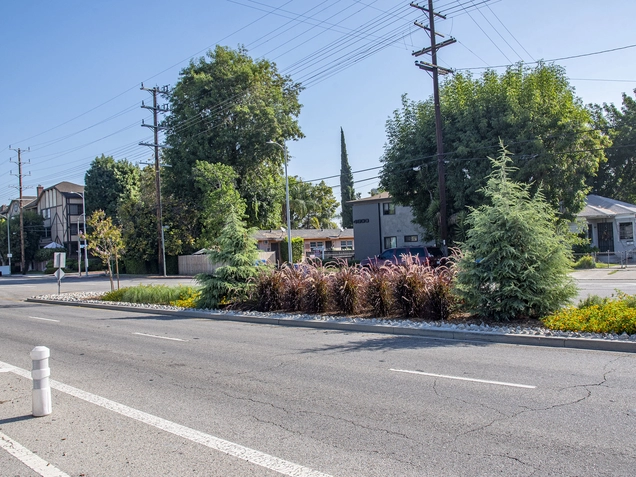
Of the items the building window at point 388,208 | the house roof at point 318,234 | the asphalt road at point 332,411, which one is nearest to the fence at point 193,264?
the house roof at point 318,234

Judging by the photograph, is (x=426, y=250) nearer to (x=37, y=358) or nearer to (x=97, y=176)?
(x=37, y=358)

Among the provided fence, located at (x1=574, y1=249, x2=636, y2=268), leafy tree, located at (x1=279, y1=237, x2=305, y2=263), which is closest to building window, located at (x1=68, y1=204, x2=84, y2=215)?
leafy tree, located at (x1=279, y1=237, x2=305, y2=263)

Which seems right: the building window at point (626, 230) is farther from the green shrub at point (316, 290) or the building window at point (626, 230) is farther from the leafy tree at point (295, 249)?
the green shrub at point (316, 290)

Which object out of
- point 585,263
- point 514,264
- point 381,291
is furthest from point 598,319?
point 585,263

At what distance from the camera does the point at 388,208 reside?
4341cm

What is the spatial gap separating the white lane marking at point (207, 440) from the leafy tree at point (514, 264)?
7.51 m

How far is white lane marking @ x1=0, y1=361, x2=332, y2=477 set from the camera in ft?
14.9

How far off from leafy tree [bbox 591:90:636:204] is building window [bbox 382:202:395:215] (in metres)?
20.1

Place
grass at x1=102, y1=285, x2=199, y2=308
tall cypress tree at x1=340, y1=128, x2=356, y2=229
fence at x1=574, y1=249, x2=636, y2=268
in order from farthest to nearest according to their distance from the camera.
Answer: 1. tall cypress tree at x1=340, y1=128, x2=356, y2=229
2. fence at x1=574, y1=249, x2=636, y2=268
3. grass at x1=102, y1=285, x2=199, y2=308

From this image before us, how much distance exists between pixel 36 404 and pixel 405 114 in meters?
28.7

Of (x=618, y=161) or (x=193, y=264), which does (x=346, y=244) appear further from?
(x=618, y=161)

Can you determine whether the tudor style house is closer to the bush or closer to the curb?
the curb

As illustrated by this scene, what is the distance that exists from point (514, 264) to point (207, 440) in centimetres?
782

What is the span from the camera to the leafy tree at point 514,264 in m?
11.1
